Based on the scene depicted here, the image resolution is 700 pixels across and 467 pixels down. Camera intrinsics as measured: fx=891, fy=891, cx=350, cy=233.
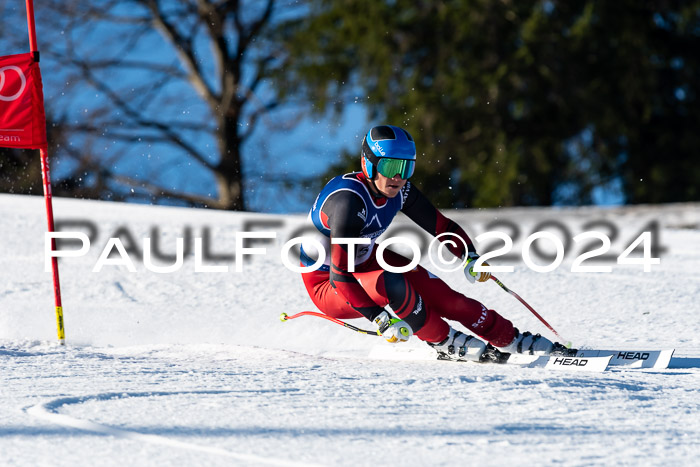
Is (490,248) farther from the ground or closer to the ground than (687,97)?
closer to the ground

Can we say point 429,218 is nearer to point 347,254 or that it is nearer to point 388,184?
point 388,184

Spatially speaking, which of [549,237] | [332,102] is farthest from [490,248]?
[332,102]

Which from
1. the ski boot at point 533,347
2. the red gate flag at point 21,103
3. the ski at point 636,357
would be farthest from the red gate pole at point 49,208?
the ski at point 636,357

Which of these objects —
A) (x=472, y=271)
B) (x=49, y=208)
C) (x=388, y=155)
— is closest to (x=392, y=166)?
(x=388, y=155)

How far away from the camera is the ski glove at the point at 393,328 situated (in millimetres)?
4352

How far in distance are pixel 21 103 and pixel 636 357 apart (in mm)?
4043

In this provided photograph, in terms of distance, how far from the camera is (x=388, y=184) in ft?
15.2

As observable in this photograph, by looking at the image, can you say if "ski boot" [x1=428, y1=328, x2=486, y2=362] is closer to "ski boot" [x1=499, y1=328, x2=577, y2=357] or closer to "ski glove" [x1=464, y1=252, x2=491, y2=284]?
"ski boot" [x1=499, y1=328, x2=577, y2=357]

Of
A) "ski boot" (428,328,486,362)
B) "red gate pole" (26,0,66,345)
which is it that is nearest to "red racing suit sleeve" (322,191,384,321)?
"ski boot" (428,328,486,362)

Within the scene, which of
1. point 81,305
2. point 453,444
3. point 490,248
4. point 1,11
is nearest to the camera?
point 453,444

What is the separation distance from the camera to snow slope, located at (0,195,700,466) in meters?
3.02

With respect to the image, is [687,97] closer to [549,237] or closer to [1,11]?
[549,237]

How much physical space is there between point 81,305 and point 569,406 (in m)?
4.67

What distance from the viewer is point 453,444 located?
3.06 meters
